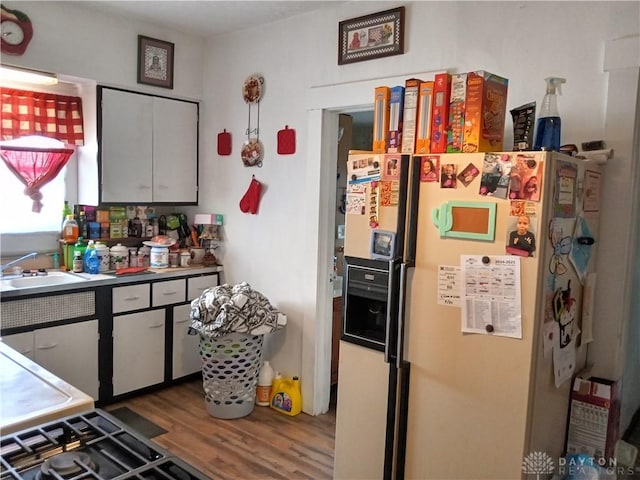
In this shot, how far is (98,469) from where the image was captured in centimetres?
109

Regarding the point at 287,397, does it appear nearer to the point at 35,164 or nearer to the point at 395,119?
the point at 395,119

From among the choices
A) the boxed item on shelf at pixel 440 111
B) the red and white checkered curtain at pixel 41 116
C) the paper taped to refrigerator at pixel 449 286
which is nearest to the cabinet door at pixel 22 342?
the red and white checkered curtain at pixel 41 116

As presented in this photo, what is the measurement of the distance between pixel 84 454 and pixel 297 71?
108 inches

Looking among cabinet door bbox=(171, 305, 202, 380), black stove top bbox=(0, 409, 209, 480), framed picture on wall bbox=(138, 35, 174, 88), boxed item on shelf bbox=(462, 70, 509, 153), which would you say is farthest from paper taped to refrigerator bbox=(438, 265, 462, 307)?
framed picture on wall bbox=(138, 35, 174, 88)

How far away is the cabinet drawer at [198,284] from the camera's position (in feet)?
12.2

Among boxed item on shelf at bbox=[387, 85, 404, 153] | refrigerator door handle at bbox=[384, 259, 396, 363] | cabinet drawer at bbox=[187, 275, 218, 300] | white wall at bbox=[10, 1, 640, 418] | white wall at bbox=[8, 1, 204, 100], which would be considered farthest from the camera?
cabinet drawer at bbox=[187, 275, 218, 300]

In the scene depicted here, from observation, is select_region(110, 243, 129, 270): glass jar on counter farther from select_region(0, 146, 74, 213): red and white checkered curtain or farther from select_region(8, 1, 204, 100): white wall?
select_region(8, 1, 204, 100): white wall

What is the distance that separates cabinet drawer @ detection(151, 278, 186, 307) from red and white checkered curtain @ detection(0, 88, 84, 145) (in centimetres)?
112

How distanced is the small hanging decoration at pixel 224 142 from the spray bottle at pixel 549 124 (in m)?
2.30

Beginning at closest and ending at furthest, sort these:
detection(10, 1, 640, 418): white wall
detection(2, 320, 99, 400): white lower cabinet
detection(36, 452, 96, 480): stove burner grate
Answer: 1. detection(36, 452, 96, 480): stove burner grate
2. detection(10, 1, 640, 418): white wall
3. detection(2, 320, 99, 400): white lower cabinet

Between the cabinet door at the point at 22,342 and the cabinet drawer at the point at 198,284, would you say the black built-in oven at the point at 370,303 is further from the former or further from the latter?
the cabinet door at the point at 22,342

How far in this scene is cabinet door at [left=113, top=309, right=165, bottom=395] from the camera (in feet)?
11.1

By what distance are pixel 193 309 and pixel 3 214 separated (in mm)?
1411

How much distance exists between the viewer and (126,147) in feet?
11.8
